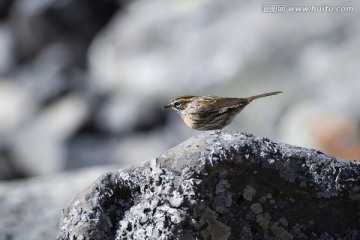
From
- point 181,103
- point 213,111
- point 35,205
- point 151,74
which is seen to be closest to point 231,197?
point 213,111

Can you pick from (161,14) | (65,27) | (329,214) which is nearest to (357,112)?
(161,14)

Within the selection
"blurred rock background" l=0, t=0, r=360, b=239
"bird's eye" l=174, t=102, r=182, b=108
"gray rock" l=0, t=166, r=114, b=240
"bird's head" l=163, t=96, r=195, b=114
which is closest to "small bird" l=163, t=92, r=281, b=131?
"bird's head" l=163, t=96, r=195, b=114

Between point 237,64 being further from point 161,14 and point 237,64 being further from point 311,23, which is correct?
point 161,14

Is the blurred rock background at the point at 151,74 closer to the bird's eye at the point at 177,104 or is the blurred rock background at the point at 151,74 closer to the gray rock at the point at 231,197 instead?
the bird's eye at the point at 177,104

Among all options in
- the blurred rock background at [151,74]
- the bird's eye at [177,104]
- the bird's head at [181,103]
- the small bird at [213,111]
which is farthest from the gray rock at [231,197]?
the blurred rock background at [151,74]

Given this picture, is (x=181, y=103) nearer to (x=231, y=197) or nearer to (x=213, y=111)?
(x=213, y=111)
